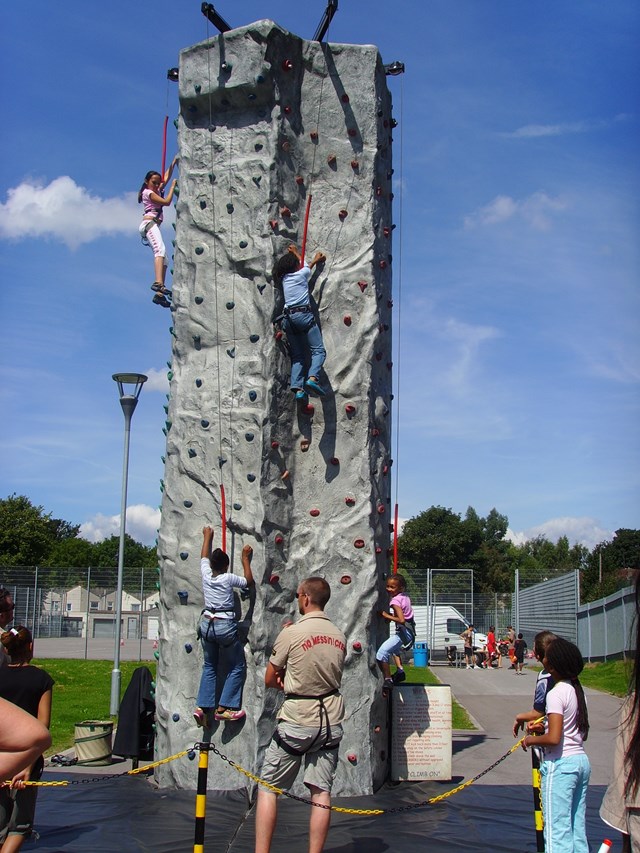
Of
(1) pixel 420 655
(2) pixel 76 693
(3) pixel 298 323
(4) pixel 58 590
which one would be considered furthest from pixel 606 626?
(3) pixel 298 323

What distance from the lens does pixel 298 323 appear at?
30.3 ft

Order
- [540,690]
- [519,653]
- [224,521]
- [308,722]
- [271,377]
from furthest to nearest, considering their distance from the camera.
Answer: [519,653]
[271,377]
[224,521]
[540,690]
[308,722]

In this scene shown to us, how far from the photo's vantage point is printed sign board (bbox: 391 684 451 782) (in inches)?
375

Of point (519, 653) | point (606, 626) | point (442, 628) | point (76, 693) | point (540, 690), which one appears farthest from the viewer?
point (442, 628)

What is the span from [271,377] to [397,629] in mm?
3122

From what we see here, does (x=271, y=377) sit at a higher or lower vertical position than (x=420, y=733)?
higher

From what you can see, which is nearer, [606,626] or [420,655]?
[606,626]

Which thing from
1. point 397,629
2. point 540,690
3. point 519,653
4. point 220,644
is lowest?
point 519,653

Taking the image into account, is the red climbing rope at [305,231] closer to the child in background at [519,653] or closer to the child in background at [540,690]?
the child in background at [540,690]

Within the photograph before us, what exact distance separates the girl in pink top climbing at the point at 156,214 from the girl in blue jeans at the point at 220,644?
326 centimetres

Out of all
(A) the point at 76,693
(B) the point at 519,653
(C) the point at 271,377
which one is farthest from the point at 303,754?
(B) the point at 519,653

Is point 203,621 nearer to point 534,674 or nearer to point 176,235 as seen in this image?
point 176,235

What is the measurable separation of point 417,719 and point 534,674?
59.9ft

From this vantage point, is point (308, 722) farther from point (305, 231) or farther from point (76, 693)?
point (76, 693)
